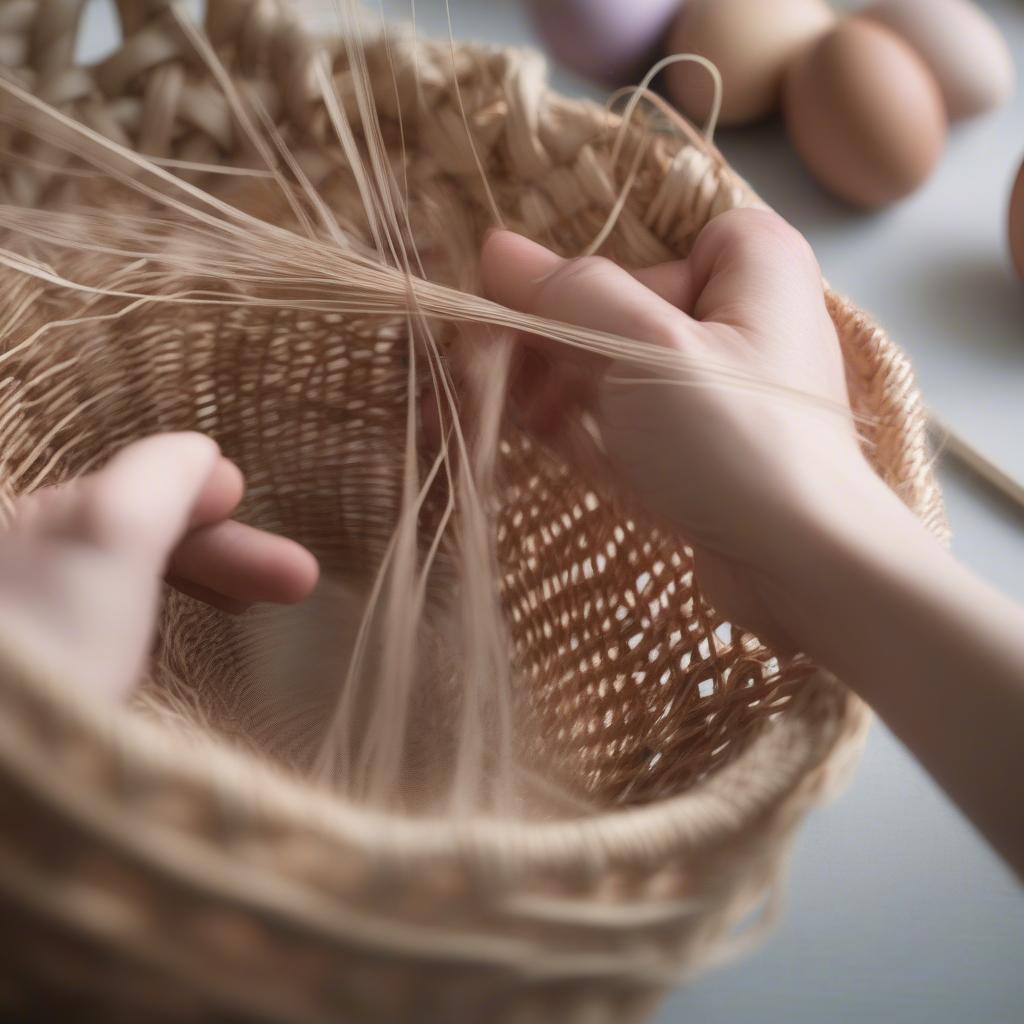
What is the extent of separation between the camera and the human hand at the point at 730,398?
13.4 inches

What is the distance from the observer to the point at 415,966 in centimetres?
22

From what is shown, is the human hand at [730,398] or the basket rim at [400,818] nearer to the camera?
the basket rim at [400,818]

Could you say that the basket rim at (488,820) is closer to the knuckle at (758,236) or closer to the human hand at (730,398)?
the human hand at (730,398)

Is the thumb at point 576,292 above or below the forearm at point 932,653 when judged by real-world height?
above

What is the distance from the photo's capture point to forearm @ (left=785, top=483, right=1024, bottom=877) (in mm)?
295

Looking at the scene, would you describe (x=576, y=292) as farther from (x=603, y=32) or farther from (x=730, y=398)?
(x=603, y=32)

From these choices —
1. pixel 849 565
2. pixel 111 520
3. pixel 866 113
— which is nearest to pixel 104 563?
pixel 111 520

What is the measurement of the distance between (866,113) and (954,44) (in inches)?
4.9

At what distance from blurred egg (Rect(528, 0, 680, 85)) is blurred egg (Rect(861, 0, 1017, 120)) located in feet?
0.52

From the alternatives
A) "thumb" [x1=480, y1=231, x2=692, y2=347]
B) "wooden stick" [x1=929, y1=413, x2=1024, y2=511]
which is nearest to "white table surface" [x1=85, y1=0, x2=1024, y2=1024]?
"wooden stick" [x1=929, y1=413, x2=1024, y2=511]

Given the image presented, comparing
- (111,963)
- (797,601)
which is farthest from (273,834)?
(797,601)

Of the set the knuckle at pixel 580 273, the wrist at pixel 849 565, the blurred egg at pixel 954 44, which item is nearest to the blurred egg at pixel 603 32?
the blurred egg at pixel 954 44

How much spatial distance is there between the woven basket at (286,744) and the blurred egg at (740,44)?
11.2 inches

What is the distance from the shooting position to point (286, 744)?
486 millimetres
